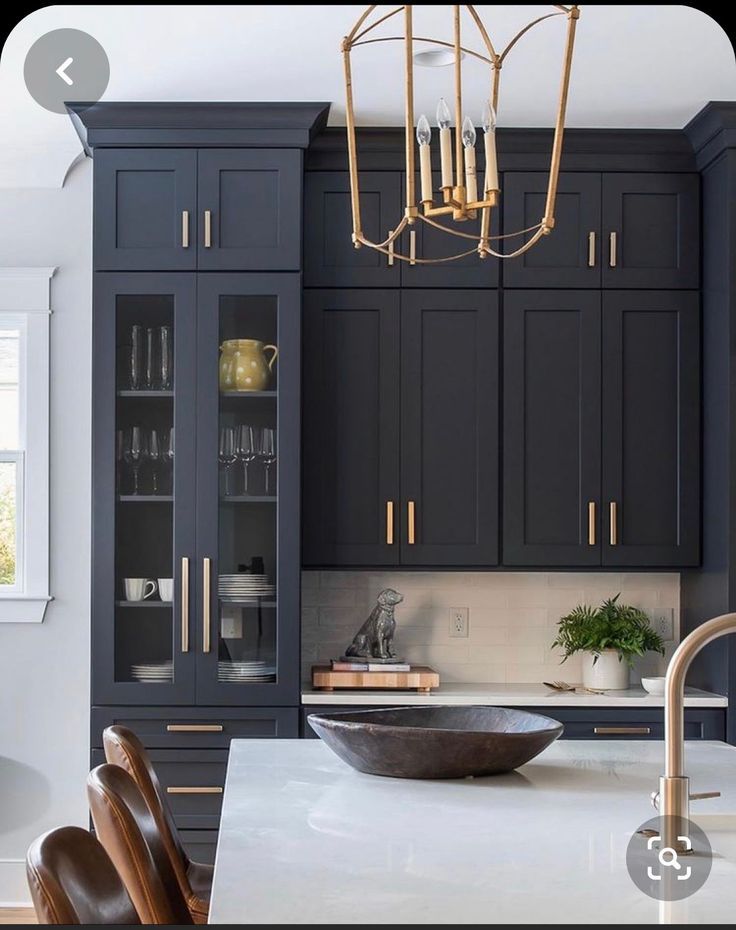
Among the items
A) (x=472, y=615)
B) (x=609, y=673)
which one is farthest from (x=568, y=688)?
(x=472, y=615)

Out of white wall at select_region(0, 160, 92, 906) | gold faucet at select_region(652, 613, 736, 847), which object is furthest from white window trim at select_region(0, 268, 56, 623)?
gold faucet at select_region(652, 613, 736, 847)

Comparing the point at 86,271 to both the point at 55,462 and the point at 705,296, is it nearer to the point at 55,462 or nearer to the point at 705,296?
the point at 55,462

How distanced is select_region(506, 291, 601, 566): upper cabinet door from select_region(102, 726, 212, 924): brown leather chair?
1867 millimetres

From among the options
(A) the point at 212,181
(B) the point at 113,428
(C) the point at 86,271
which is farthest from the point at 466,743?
(C) the point at 86,271

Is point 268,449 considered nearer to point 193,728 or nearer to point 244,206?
point 244,206

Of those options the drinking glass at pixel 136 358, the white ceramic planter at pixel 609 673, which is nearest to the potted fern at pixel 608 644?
the white ceramic planter at pixel 609 673

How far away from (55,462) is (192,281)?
0.96 metres

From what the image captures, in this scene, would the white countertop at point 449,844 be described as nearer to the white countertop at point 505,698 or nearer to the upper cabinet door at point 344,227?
the white countertop at point 505,698

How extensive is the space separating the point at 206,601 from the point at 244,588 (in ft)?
0.44

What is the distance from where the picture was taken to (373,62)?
11.5 feet

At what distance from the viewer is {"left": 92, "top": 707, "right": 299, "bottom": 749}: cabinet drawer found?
381 centimetres

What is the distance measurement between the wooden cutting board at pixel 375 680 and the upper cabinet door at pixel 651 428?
0.77 metres

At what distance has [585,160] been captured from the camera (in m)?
4.12

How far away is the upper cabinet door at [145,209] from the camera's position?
3.90 meters
